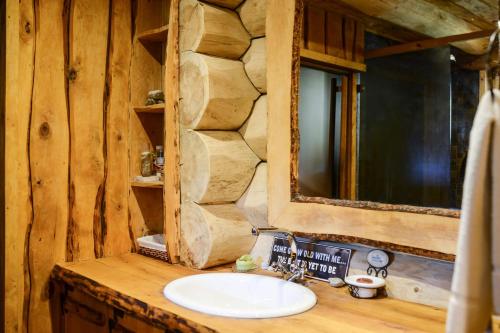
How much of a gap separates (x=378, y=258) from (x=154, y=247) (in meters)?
1.07

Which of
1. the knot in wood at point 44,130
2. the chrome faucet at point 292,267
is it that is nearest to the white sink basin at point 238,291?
the chrome faucet at point 292,267

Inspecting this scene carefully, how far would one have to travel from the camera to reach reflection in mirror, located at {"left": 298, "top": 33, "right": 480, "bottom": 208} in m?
1.40

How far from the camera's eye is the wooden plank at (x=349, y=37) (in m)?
1.64

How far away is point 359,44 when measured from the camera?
1629mm

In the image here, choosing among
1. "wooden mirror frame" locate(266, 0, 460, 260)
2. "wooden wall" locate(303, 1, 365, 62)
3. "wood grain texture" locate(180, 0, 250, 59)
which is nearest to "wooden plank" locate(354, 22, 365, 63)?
"wooden wall" locate(303, 1, 365, 62)

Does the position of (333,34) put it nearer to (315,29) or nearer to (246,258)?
(315,29)

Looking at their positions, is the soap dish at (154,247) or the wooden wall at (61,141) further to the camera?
the soap dish at (154,247)

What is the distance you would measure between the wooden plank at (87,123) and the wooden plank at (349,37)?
1.21m

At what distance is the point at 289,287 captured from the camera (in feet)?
5.81

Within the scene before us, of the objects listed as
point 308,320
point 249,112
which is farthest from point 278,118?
point 308,320

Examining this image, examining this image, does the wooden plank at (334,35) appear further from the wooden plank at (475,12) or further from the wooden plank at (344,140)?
the wooden plank at (475,12)

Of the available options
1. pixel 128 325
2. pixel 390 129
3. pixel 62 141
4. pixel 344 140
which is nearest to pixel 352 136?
pixel 344 140

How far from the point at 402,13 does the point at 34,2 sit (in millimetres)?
1518

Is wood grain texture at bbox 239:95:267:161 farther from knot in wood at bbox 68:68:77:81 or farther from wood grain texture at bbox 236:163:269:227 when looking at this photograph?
knot in wood at bbox 68:68:77:81
